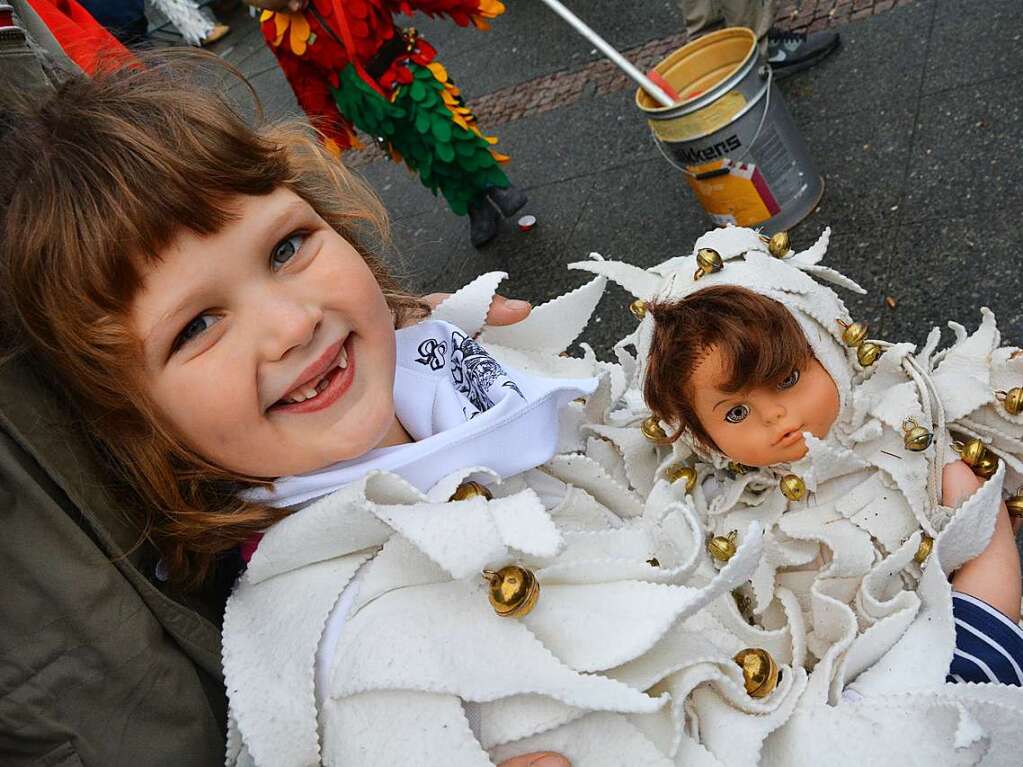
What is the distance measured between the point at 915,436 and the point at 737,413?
0.32 m

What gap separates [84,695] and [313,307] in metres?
0.64

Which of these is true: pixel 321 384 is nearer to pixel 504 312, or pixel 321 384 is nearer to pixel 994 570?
pixel 504 312

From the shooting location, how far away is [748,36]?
11.1 feet

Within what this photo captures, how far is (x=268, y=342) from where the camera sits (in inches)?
50.2

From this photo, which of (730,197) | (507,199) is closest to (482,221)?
(507,199)

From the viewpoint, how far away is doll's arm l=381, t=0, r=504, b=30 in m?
3.76

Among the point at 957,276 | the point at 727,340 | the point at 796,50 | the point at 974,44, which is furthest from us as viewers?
the point at 796,50

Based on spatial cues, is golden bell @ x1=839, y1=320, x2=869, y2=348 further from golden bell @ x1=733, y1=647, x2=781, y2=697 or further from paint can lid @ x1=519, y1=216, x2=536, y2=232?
paint can lid @ x1=519, y1=216, x2=536, y2=232

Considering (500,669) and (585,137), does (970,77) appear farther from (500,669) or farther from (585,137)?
(500,669)

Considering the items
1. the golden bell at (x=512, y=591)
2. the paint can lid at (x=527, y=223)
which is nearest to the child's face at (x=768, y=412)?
the golden bell at (x=512, y=591)

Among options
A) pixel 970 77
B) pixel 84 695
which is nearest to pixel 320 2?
pixel 970 77

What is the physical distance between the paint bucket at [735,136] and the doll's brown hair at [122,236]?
2.05 metres

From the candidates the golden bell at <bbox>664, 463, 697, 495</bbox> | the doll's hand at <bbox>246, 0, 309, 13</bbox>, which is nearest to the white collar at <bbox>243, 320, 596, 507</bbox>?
the golden bell at <bbox>664, 463, 697, 495</bbox>

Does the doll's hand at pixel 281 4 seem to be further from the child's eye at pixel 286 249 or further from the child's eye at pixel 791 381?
the child's eye at pixel 791 381
